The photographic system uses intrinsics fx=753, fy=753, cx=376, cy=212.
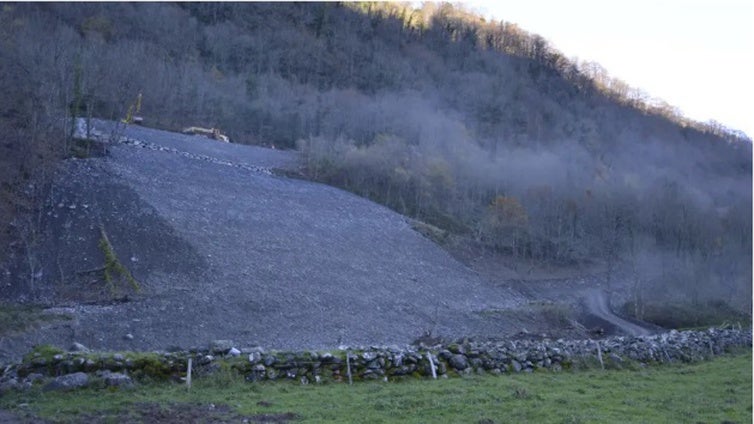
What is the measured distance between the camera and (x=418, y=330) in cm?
3175

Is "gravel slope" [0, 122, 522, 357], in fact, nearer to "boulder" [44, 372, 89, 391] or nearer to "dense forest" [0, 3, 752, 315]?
"dense forest" [0, 3, 752, 315]

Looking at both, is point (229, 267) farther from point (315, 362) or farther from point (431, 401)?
point (431, 401)

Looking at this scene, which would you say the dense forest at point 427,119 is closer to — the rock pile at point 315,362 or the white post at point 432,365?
the rock pile at point 315,362

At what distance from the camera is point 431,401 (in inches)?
603

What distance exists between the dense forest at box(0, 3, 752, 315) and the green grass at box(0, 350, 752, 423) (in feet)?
70.0

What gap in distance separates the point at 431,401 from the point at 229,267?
20.3 metres

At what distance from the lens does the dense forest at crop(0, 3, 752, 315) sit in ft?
189

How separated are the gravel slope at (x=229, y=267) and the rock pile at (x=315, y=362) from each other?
19.2 feet

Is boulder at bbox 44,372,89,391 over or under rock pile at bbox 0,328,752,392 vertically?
under

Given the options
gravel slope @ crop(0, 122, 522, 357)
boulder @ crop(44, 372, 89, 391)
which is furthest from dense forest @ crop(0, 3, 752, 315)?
boulder @ crop(44, 372, 89, 391)

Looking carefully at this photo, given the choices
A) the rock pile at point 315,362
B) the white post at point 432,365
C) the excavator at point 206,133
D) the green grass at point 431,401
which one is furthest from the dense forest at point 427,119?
the white post at point 432,365

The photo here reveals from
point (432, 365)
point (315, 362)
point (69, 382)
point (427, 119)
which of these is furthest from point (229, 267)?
point (427, 119)

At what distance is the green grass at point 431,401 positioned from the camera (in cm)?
1403

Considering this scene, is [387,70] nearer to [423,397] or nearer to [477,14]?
[477,14]
